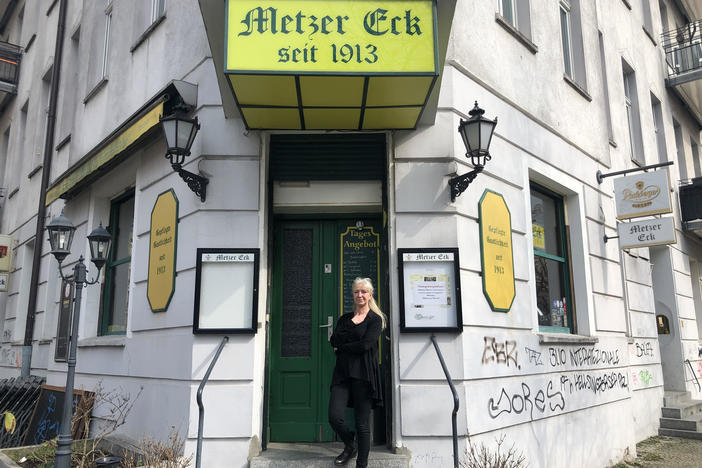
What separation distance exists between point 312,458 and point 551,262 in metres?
4.52

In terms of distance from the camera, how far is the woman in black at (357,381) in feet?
16.3

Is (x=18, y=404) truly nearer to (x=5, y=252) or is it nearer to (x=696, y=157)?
(x=5, y=252)

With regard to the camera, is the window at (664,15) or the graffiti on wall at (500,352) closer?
the graffiti on wall at (500,352)

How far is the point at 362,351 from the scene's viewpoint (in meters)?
5.03

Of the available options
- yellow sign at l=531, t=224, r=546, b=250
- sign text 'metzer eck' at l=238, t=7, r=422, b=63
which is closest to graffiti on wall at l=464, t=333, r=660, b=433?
yellow sign at l=531, t=224, r=546, b=250

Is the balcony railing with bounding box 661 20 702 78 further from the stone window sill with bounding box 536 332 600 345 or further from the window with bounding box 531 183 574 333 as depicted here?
the stone window sill with bounding box 536 332 600 345

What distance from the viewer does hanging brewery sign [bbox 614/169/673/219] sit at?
8.94 metres

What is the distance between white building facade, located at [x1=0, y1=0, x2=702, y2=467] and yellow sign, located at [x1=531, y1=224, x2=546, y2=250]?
32 mm

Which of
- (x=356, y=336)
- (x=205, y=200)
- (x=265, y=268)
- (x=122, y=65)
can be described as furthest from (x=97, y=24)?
(x=356, y=336)

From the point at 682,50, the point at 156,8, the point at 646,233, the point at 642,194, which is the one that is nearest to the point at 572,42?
the point at 642,194

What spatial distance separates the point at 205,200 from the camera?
588 centimetres

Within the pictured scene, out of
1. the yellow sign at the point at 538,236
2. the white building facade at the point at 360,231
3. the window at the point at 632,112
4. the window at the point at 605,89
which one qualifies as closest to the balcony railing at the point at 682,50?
the window at the point at 632,112

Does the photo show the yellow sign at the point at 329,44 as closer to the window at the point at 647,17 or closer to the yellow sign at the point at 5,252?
the yellow sign at the point at 5,252

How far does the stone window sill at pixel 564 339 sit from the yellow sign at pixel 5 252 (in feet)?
39.6
